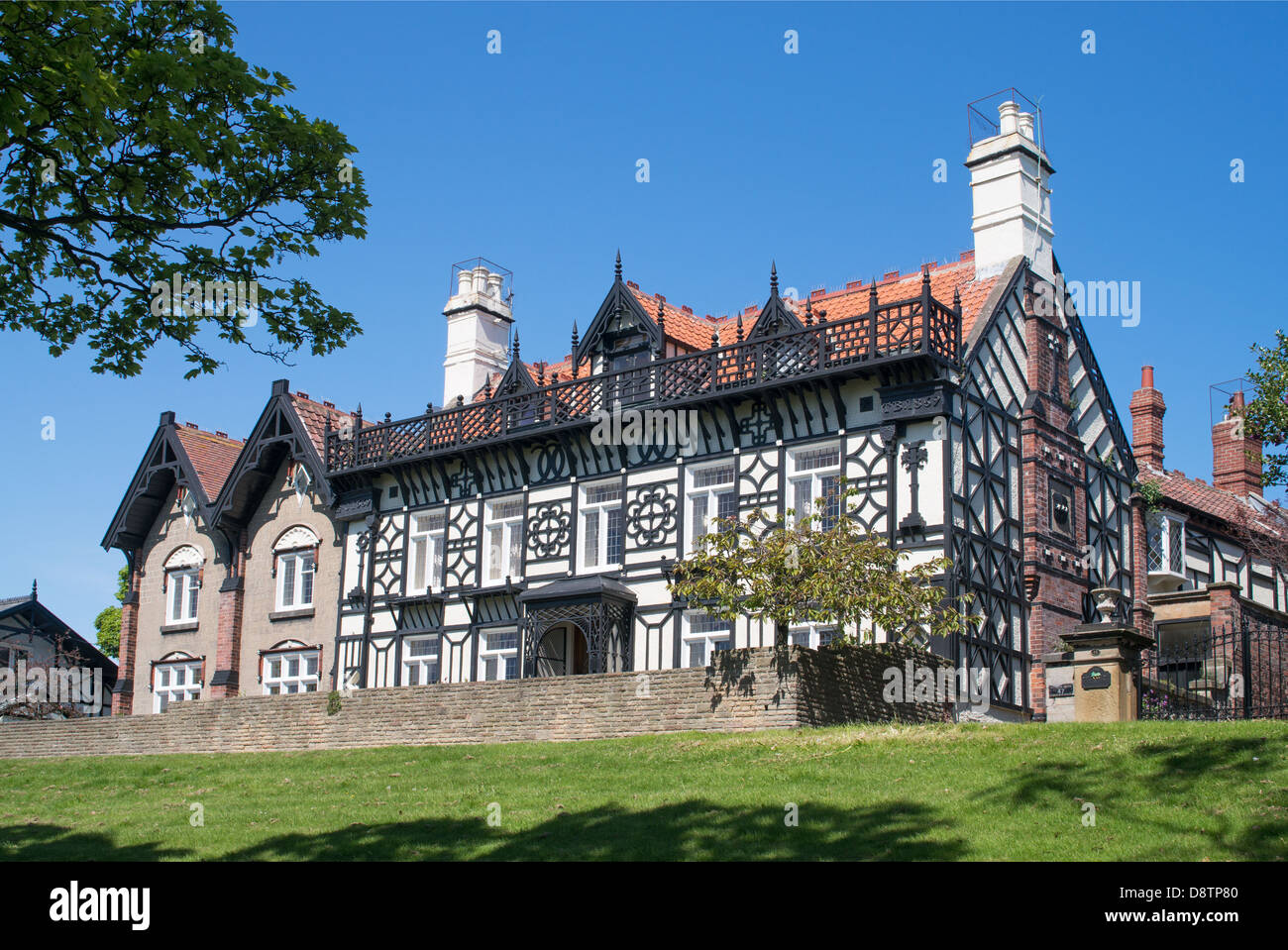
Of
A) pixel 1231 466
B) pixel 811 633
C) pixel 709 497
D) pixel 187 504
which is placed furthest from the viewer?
pixel 1231 466

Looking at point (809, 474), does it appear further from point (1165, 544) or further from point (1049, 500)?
point (1165, 544)

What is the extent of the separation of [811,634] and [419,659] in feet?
35.2

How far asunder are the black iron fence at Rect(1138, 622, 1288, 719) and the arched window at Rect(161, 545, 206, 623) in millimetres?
25736

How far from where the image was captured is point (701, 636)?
29156 millimetres

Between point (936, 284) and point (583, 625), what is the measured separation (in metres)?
11.1

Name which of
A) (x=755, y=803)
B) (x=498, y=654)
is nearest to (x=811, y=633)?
(x=498, y=654)

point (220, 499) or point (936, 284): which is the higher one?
point (936, 284)

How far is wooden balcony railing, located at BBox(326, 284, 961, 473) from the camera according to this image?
89.8 ft

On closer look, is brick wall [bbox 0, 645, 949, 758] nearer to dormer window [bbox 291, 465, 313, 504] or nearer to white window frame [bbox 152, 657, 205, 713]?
white window frame [bbox 152, 657, 205, 713]

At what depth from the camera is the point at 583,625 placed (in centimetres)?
2997

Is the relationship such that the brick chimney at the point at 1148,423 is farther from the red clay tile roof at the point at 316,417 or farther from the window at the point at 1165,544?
the red clay tile roof at the point at 316,417

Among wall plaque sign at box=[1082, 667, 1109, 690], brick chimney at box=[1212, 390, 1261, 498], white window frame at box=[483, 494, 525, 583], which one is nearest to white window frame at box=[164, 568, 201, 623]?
white window frame at box=[483, 494, 525, 583]
